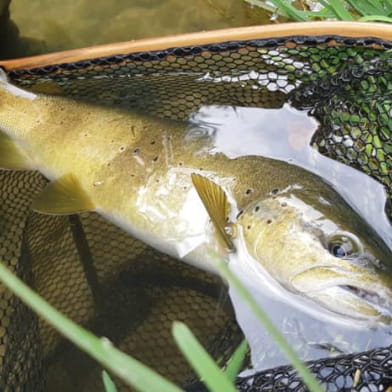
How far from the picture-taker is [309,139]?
77.8 inches

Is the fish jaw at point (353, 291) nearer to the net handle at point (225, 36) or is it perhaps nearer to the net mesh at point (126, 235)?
the net mesh at point (126, 235)

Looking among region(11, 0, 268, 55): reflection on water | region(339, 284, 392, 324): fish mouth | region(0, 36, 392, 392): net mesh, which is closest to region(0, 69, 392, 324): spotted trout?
region(339, 284, 392, 324): fish mouth

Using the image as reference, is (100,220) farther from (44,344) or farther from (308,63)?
(308,63)

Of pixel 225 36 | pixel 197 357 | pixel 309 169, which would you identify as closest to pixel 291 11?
pixel 225 36

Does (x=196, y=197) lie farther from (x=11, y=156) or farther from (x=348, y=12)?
(x=348, y=12)

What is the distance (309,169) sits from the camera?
189cm

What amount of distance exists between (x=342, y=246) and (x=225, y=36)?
2.67 feet

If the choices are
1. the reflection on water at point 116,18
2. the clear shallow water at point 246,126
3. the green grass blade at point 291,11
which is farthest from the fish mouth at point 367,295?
the reflection on water at point 116,18

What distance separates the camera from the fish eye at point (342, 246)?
1502 mm

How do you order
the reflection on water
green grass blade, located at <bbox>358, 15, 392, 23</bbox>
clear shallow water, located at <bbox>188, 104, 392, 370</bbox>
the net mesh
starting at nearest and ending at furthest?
clear shallow water, located at <bbox>188, 104, 392, 370</bbox> → the net mesh → green grass blade, located at <bbox>358, 15, 392, 23</bbox> → the reflection on water

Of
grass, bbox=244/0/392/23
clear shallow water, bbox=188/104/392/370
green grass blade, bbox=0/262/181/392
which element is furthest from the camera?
grass, bbox=244/0/392/23

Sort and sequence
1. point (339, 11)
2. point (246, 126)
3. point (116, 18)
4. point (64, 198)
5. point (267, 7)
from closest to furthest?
point (64, 198), point (246, 126), point (339, 11), point (267, 7), point (116, 18)

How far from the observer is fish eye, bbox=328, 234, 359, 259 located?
1.50m

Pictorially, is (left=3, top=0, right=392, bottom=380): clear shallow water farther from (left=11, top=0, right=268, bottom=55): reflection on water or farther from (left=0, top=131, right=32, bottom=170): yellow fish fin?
(left=0, top=131, right=32, bottom=170): yellow fish fin
